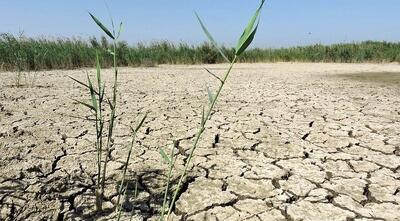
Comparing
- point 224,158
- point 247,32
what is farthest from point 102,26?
point 224,158

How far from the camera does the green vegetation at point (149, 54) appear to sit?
24.7 ft

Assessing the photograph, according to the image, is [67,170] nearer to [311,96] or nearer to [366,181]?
[366,181]

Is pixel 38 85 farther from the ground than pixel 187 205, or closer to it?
farther from the ground

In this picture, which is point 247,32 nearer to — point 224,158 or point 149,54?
point 224,158

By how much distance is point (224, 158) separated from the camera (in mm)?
2533

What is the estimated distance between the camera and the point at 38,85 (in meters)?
5.09

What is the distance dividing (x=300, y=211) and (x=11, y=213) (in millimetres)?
1267

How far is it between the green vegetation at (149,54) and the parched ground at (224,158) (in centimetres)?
321

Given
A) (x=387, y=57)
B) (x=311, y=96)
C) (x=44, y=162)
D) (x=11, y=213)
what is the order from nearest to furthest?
(x=11, y=213) → (x=44, y=162) → (x=311, y=96) → (x=387, y=57)

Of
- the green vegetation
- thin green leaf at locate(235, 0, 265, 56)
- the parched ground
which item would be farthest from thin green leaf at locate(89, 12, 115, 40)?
the green vegetation

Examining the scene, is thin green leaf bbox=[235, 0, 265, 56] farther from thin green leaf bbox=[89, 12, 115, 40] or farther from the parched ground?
thin green leaf bbox=[89, 12, 115, 40]

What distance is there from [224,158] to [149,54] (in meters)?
7.32

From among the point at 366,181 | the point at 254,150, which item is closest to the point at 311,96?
the point at 254,150

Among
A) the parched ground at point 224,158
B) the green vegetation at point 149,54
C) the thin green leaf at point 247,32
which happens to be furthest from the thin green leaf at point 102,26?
the green vegetation at point 149,54
